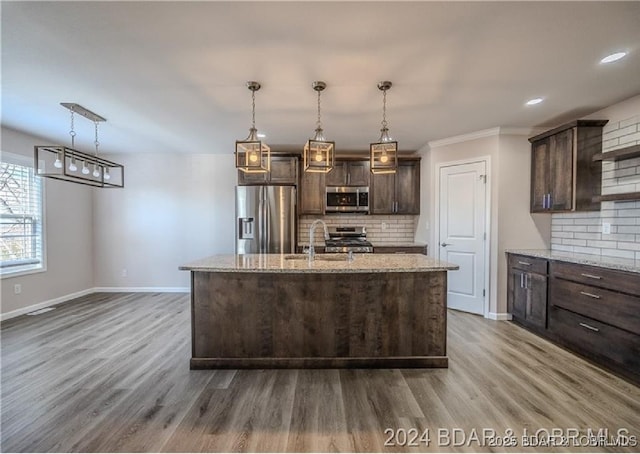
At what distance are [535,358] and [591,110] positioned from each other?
271cm

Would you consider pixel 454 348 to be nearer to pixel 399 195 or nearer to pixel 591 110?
pixel 399 195

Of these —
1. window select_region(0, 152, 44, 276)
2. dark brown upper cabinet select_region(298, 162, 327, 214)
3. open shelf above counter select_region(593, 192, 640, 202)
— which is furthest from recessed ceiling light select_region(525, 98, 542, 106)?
window select_region(0, 152, 44, 276)

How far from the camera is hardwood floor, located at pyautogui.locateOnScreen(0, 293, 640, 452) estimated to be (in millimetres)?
1781

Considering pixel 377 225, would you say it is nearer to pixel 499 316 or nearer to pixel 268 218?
pixel 268 218

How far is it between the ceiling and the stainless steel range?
1892 mm

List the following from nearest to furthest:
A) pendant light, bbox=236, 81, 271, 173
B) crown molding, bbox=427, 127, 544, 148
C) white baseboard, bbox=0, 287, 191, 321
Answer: pendant light, bbox=236, 81, 271, 173
crown molding, bbox=427, 127, 544, 148
white baseboard, bbox=0, 287, 191, 321

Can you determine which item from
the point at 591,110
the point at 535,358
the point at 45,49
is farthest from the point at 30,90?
the point at 591,110

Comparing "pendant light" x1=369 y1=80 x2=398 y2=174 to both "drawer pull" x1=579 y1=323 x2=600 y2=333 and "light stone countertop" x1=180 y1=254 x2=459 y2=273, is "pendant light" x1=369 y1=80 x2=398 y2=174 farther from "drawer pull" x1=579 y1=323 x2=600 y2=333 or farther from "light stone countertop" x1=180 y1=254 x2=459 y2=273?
"drawer pull" x1=579 y1=323 x2=600 y2=333

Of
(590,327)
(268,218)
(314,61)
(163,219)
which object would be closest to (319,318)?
(314,61)

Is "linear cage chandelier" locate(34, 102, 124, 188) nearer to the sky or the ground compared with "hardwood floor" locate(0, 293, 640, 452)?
nearer to the sky

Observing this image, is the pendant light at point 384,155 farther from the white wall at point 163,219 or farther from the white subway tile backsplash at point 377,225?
the white wall at point 163,219

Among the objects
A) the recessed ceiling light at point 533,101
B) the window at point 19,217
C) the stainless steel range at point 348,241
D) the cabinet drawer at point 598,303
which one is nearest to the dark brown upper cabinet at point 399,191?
the stainless steel range at point 348,241

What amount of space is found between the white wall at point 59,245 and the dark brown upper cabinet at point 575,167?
6.77 metres

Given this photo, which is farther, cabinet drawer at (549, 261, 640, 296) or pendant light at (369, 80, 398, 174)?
pendant light at (369, 80, 398, 174)
